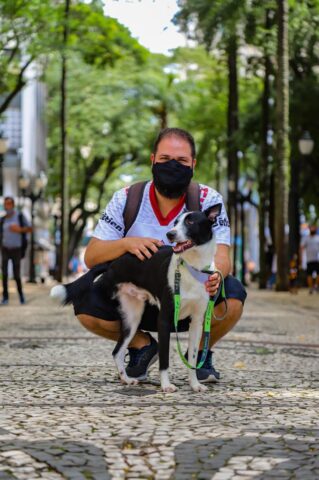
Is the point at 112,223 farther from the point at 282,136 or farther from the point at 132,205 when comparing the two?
the point at 282,136

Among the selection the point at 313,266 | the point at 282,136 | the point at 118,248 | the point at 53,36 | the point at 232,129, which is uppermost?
the point at 53,36

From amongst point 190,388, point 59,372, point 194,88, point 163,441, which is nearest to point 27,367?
point 59,372

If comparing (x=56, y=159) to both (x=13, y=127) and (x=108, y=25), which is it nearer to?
(x=13, y=127)

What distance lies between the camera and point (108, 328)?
696 cm

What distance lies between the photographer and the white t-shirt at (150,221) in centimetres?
677

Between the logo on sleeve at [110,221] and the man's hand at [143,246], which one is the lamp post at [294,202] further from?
the man's hand at [143,246]

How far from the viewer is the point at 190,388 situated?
22.0 ft

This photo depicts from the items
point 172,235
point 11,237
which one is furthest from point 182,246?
point 11,237

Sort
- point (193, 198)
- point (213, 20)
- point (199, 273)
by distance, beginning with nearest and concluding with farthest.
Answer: point (199, 273) → point (193, 198) → point (213, 20)

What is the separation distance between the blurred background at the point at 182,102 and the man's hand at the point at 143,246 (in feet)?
46.8

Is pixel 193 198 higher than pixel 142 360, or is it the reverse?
pixel 193 198

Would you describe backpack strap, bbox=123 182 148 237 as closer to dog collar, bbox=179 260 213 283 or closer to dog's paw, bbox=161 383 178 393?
dog collar, bbox=179 260 213 283

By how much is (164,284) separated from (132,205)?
2.40ft

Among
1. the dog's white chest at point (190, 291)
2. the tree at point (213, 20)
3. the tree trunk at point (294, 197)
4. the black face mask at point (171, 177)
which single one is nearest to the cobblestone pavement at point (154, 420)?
the dog's white chest at point (190, 291)
